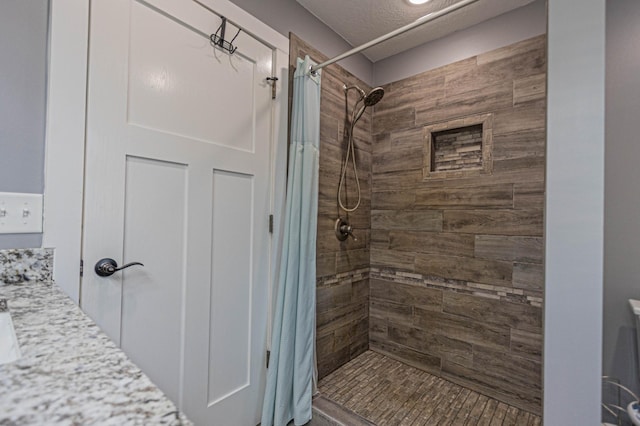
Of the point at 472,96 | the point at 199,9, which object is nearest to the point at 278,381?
the point at 199,9

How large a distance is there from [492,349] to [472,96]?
5.57ft

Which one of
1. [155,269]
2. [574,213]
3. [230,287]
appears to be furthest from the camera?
[230,287]

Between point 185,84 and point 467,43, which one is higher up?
point 467,43

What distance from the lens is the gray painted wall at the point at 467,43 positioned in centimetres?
180

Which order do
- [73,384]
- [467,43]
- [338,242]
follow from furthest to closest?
[338,242], [467,43], [73,384]

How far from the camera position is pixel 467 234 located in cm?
201

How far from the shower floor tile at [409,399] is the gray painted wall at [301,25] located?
2250mm

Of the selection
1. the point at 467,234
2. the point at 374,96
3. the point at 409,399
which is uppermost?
the point at 374,96

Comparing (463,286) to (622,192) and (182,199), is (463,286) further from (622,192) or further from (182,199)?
(182,199)

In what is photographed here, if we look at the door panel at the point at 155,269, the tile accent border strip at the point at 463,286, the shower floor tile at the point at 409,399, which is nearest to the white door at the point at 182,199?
the door panel at the point at 155,269

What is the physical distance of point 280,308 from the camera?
1580 mm

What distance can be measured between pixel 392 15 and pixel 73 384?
2325mm

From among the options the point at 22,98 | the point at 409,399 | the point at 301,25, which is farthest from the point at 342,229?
the point at 22,98

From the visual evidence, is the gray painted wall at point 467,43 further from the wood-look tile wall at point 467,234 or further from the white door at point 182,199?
the white door at point 182,199
